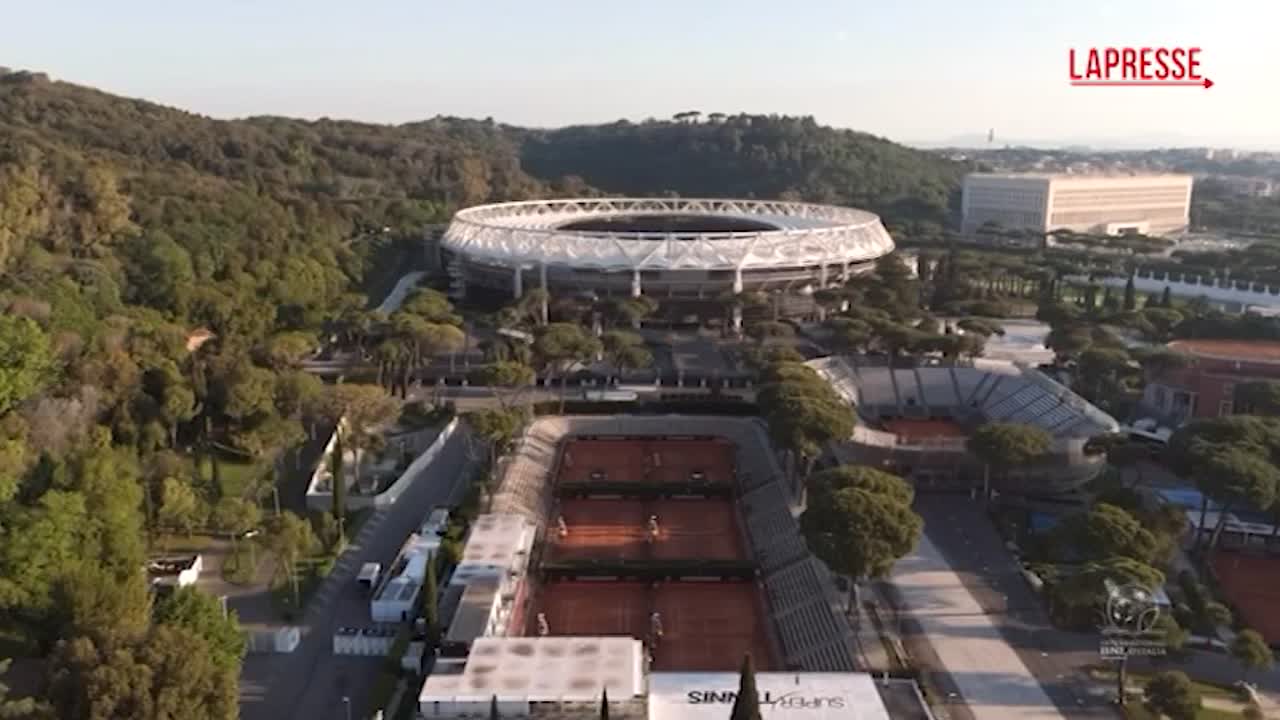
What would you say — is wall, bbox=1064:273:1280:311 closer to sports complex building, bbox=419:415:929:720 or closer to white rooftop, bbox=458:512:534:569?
sports complex building, bbox=419:415:929:720

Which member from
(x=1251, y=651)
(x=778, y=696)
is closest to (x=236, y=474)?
(x=778, y=696)

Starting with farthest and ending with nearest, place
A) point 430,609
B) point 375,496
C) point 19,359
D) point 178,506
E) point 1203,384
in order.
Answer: point 1203,384 → point 375,496 → point 19,359 → point 178,506 → point 430,609

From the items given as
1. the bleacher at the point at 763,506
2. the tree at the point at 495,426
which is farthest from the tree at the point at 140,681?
the tree at the point at 495,426

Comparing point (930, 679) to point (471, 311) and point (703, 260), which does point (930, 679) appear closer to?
point (703, 260)

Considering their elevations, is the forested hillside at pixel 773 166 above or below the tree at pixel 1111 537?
above

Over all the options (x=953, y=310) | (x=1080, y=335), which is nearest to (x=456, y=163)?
(x=953, y=310)

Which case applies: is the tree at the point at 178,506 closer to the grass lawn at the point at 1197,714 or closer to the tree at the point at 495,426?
the tree at the point at 495,426

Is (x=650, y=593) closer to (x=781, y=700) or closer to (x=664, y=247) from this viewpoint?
(x=781, y=700)
